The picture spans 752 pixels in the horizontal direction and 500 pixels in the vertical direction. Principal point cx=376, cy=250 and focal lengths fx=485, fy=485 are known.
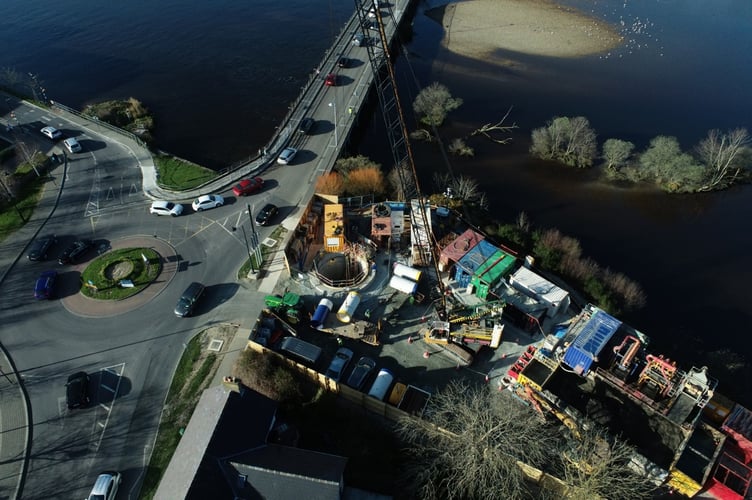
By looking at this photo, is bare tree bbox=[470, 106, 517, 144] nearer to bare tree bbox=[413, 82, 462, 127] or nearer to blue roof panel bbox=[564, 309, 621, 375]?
bare tree bbox=[413, 82, 462, 127]

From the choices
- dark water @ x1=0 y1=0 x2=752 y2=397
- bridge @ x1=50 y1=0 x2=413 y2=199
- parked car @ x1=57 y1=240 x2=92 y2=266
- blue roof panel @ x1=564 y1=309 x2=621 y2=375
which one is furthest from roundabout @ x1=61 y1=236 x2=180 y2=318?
blue roof panel @ x1=564 y1=309 x2=621 y2=375

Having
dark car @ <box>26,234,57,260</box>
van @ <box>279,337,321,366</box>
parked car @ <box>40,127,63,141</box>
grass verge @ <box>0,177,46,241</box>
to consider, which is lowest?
van @ <box>279,337,321,366</box>

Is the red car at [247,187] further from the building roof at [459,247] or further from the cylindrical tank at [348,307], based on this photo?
the building roof at [459,247]

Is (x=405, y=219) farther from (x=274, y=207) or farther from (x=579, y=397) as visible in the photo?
(x=579, y=397)

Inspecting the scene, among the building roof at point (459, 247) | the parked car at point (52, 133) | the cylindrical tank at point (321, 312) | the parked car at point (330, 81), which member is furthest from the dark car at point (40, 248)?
the parked car at point (330, 81)

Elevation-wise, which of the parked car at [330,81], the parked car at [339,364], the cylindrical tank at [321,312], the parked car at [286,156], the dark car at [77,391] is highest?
the parked car at [330,81]

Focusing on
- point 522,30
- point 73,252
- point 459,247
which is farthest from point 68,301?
point 522,30
